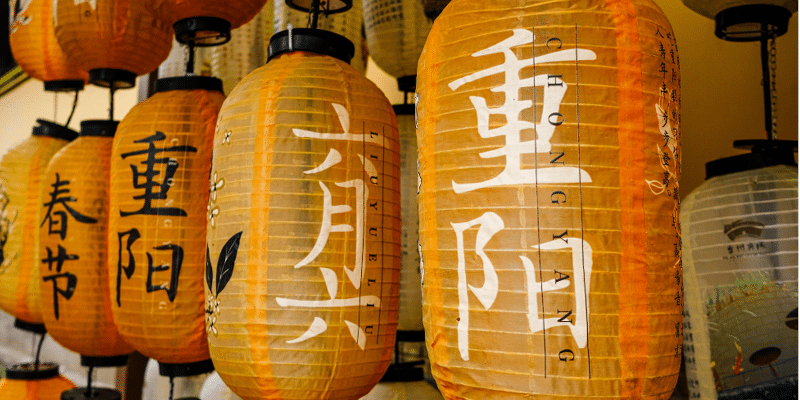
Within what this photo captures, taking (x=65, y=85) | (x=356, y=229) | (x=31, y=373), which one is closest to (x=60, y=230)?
(x=31, y=373)

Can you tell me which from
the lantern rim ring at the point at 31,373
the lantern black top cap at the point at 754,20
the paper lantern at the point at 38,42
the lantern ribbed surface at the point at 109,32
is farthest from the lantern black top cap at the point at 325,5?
the lantern rim ring at the point at 31,373

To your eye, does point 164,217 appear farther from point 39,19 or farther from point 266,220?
point 39,19

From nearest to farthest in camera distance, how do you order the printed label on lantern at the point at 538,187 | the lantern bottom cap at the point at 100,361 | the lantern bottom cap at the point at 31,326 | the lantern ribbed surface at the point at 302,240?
the printed label on lantern at the point at 538,187, the lantern ribbed surface at the point at 302,240, the lantern bottom cap at the point at 100,361, the lantern bottom cap at the point at 31,326

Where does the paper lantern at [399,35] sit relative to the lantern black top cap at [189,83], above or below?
above

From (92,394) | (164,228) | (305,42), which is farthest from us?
(92,394)

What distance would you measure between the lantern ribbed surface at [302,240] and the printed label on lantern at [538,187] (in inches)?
10.0

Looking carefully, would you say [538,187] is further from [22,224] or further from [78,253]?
[22,224]

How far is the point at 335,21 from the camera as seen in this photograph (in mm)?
1392

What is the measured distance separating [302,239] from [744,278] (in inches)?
28.1

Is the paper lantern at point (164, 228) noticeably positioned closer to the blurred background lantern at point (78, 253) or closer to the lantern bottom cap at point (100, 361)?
the blurred background lantern at point (78, 253)

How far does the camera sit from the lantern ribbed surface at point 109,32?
4.52 feet

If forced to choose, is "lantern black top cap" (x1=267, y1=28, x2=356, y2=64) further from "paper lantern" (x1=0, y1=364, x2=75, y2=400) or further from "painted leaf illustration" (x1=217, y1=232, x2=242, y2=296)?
"paper lantern" (x1=0, y1=364, x2=75, y2=400)

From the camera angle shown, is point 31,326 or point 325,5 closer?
point 325,5

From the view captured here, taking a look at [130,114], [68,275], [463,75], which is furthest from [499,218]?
[68,275]
